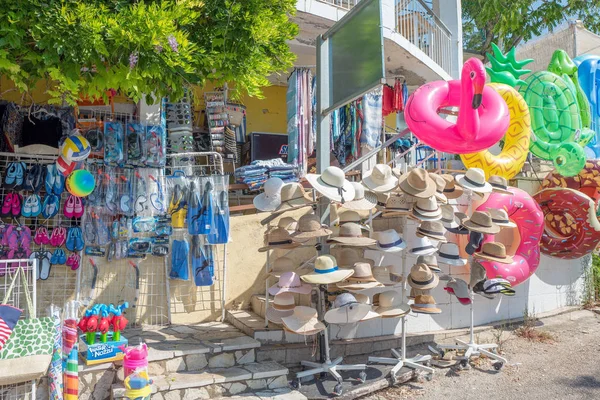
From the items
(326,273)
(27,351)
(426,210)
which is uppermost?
(426,210)

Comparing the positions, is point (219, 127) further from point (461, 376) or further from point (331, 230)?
point (461, 376)

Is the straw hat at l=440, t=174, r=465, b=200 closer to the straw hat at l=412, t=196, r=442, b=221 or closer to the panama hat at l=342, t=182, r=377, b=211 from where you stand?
the straw hat at l=412, t=196, r=442, b=221

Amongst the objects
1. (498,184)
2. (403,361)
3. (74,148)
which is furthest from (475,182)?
(74,148)

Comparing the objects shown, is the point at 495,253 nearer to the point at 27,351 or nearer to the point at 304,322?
the point at 304,322

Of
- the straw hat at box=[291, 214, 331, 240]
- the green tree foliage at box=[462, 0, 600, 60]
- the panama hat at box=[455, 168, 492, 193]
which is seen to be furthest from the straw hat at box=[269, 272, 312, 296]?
→ the green tree foliage at box=[462, 0, 600, 60]

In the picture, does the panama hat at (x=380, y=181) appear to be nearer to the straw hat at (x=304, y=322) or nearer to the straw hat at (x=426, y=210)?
the straw hat at (x=426, y=210)

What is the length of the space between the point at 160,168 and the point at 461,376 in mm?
4684

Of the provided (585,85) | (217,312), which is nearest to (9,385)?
(217,312)

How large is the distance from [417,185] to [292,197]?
138 centimetres

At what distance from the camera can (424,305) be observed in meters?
5.69

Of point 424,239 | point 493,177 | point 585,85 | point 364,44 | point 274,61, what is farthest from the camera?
point 585,85

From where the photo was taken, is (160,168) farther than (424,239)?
Yes

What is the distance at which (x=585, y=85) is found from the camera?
32.9 feet

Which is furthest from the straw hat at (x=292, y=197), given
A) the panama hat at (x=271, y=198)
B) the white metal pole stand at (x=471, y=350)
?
the white metal pole stand at (x=471, y=350)
